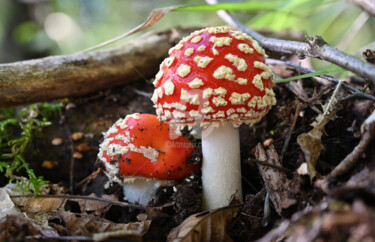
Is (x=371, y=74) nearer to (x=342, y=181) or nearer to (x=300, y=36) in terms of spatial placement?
(x=342, y=181)

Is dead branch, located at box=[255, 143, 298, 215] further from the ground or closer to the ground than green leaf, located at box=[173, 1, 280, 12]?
closer to the ground

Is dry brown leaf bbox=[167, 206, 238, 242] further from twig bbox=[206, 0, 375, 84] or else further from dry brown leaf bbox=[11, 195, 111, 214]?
twig bbox=[206, 0, 375, 84]

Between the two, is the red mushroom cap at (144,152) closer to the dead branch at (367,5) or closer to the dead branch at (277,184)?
the dead branch at (277,184)

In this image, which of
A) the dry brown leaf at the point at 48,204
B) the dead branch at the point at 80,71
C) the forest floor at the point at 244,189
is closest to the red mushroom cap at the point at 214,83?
the forest floor at the point at 244,189

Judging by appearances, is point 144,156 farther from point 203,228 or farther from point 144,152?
point 203,228

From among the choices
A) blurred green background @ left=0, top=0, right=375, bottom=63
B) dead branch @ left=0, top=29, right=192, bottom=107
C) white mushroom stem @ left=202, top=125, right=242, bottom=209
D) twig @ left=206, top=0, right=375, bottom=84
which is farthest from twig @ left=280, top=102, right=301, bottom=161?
blurred green background @ left=0, top=0, right=375, bottom=63

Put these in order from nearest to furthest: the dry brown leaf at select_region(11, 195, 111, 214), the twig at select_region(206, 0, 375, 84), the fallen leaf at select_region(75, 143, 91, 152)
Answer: the twig at select_region(206, 0, 375, 84) → the dry brown leaf at select_region(11, 195, 111, 214) → the fallen leaf at select_region(75, 143, 91, 152)

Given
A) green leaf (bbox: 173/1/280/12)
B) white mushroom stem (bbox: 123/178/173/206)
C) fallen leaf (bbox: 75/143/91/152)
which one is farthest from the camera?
A: fallen leaf (bbox: 75/143/91/152)
